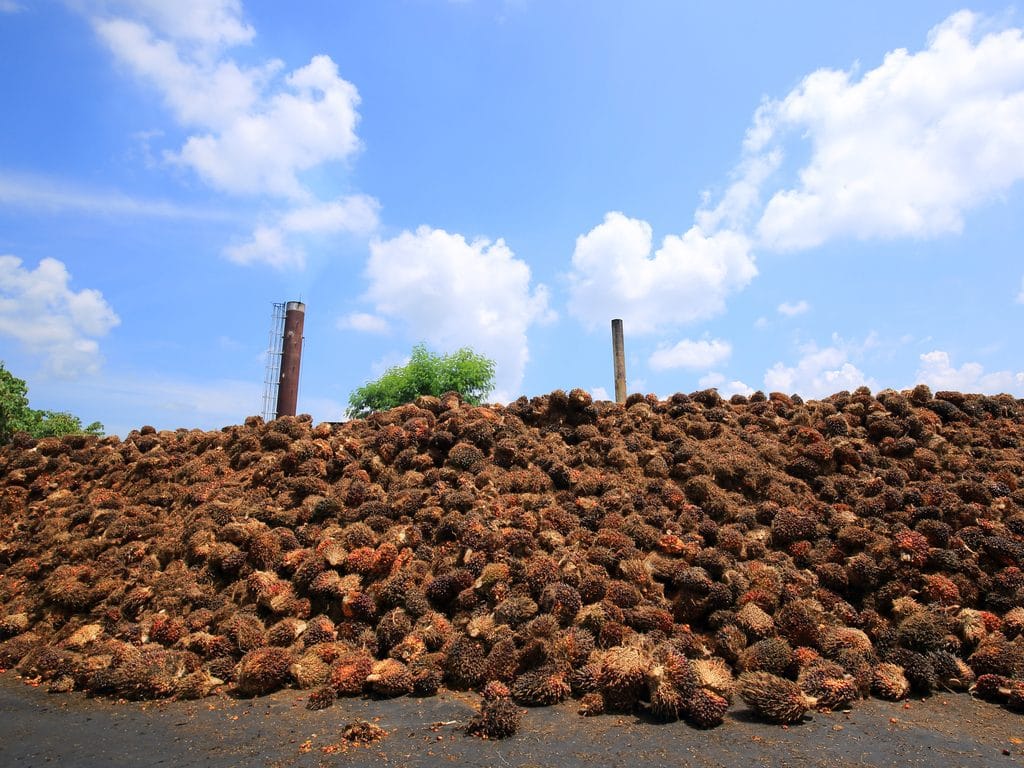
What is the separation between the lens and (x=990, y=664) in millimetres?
7531

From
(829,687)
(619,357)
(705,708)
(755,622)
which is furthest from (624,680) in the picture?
(619,357)

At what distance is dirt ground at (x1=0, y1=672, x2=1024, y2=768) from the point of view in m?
5.87

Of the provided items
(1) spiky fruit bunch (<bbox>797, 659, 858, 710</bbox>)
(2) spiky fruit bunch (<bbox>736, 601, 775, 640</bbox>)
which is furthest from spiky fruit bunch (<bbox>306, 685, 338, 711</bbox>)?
(1) spiky fruit bunch (<bbox>797, 659, 858, 710</bbox>)

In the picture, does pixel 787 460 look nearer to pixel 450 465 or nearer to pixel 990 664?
pixel 990 664

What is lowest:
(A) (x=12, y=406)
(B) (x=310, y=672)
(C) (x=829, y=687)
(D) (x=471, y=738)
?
(D) (x=471, y=738)

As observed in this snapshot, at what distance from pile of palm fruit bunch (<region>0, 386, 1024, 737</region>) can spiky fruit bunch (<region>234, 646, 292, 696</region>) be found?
0.03 meters

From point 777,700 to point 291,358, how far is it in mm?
23240

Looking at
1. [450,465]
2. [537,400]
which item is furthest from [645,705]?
[537,400]


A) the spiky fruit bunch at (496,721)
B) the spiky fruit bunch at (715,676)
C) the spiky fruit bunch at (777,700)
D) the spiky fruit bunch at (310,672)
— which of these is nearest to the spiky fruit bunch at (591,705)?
the spiky fruit bunch at (496,721)

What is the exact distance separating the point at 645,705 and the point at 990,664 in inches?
167

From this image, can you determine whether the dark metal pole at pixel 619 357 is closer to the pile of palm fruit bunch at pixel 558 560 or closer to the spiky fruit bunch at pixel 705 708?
the pile of palm fruit bunch at pixel 558 560

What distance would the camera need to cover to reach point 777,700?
6.53 m

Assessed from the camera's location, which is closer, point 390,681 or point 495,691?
point 495,691

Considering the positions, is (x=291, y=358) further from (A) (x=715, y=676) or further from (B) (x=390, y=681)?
(A) (x=715, y=676)
